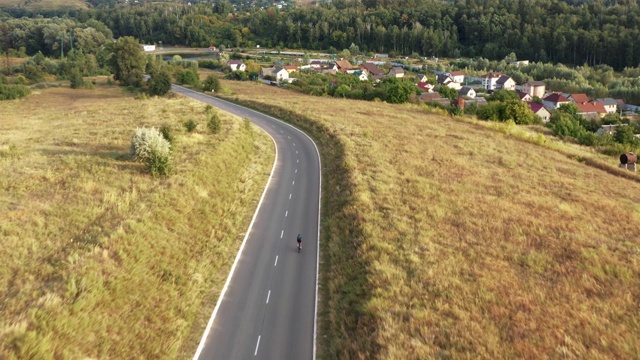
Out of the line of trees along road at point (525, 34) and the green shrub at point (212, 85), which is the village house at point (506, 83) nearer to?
the line of trees along road at point (525, 34)

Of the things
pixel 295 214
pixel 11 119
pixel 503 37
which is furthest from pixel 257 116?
pixel 503 37

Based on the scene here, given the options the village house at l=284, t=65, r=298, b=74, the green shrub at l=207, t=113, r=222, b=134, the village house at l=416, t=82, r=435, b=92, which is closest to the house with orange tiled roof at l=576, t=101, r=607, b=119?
the village house at l=416, t=82, r=435, b=92

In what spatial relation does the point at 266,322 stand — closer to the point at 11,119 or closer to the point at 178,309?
the point at 178,309

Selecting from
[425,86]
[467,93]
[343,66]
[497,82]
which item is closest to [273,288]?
[425,86]

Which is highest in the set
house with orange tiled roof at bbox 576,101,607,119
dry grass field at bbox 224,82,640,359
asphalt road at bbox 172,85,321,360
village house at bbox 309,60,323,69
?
village house at bbox 309,60,323,69

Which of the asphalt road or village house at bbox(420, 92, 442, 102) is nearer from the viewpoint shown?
the asphalt road

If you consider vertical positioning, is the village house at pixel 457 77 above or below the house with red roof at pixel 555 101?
above

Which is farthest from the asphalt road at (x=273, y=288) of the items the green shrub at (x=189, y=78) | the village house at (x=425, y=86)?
the village house at (x=425, y=86)

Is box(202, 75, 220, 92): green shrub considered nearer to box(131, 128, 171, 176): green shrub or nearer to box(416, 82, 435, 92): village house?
box(416, 82, 435, 92): village house
